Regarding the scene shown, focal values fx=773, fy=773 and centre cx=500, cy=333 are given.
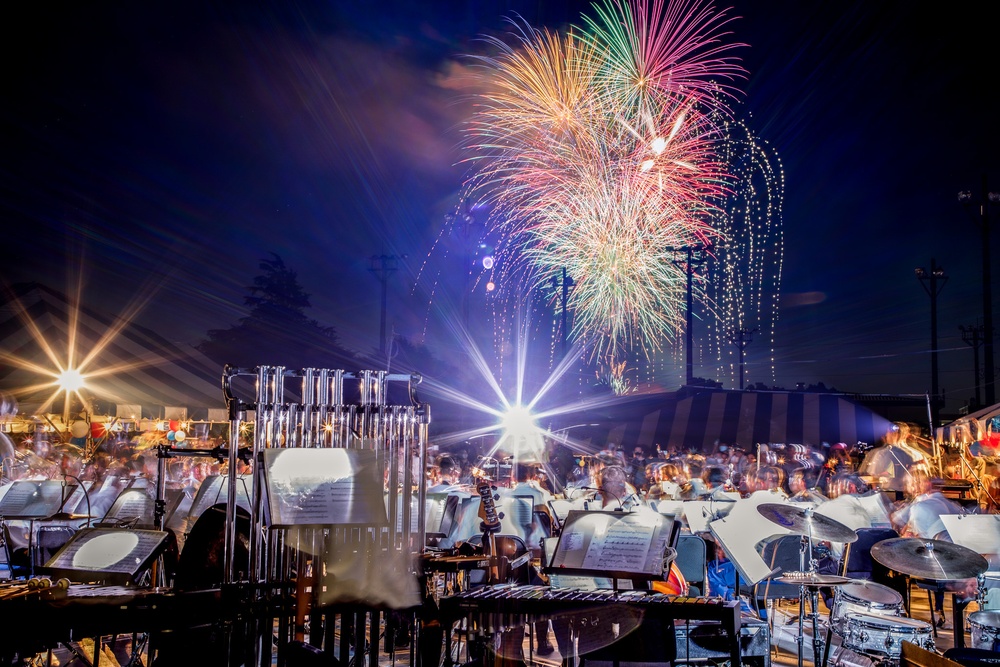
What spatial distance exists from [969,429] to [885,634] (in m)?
14.8

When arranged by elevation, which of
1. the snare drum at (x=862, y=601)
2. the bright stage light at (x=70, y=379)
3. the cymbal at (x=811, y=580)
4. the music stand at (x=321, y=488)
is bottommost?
the snare drum at (x=862, y=601)

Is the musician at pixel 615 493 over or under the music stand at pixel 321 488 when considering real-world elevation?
under

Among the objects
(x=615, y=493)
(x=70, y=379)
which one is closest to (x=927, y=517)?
(x=615, y=493)

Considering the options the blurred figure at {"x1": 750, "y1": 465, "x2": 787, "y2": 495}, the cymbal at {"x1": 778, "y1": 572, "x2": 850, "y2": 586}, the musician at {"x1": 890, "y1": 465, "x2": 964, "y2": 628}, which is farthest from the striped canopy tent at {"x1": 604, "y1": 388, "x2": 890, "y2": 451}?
the cymbal at {"x1": 778, "y1": 572, "x2": 850, "y2": 586}

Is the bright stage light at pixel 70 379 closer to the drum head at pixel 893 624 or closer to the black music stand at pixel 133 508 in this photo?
the black music stand at pixel 133 508

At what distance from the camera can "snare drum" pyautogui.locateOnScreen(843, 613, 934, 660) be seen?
558cm

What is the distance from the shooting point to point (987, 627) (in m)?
5.84

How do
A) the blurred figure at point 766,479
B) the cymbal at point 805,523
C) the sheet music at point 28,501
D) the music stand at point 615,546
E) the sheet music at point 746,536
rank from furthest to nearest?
the blurred figure at point 766,479 < the sheet music at point 28,501 < the sheet music at point 746,536 < the cymbal at point 805,523 < the music stand at point 615,546

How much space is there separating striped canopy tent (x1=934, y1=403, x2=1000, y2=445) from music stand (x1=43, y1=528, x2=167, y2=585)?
55.6ft

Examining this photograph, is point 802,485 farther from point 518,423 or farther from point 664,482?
point 518,423

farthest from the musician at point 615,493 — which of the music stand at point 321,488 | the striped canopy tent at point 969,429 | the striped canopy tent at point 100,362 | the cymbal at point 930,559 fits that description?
the striped canopy tent at point 100,362

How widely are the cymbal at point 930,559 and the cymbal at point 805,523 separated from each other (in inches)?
11.7

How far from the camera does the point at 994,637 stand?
582cm

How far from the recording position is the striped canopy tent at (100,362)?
1880 cm
